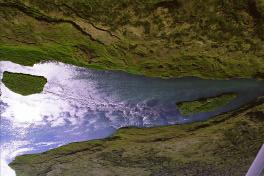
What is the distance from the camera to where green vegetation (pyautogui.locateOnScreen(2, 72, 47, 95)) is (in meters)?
4.34

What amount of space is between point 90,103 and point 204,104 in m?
1.61

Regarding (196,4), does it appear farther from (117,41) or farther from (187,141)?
(187,141)

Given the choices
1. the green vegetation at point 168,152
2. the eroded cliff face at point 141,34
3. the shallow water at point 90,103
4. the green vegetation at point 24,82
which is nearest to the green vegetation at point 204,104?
the shallow water at point 90,103

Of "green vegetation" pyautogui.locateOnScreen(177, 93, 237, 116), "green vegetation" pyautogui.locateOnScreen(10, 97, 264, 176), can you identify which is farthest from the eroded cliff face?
"green vegetation" pyautogui.locateOnScreen(10, 97, 264, 176)

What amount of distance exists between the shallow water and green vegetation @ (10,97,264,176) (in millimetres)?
Answer: 189

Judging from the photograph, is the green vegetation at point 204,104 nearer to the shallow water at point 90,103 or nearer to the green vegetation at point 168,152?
the shallow water at point 90,103

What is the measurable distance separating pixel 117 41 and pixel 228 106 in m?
1.91

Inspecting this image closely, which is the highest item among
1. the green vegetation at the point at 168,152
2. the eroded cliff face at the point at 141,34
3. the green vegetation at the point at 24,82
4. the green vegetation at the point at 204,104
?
the eroded cliff face at the point at 141,34

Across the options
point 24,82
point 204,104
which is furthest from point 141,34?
point 24,82

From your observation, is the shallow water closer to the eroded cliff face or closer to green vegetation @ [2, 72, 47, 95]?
green vegetation @ [2, 72, 47, 95]

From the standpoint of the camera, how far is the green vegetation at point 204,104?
Result: 4.50 meters

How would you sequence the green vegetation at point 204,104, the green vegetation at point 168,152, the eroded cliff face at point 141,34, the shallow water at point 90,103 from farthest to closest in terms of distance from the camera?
the green vegetation at point 168,152, the green vegetation at point 204,104, the shallow water at point 90,103, the eroded cliff face at point 141,34

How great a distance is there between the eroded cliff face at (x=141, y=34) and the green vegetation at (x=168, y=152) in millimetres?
1075

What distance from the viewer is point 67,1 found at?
3.33 meters
